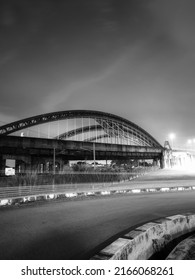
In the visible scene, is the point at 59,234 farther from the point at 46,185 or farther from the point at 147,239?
the point at 46,185

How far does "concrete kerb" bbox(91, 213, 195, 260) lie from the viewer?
11.2 feet

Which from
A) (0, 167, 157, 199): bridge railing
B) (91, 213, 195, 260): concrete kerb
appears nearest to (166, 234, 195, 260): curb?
(91, 213, 195, 260): concrete kerb

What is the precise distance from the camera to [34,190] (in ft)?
48.0

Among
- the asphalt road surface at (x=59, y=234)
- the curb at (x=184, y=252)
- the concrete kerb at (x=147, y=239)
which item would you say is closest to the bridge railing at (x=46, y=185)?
the asphalt road surface at (x=59, y=234)

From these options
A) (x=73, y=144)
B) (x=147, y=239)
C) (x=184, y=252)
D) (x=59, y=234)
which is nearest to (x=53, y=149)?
(x=73, y=144)

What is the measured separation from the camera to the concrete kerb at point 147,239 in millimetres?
3409

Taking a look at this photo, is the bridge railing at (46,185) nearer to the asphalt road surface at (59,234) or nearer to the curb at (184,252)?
the asphalt road surface at (59,234)

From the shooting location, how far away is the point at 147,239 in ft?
14.6

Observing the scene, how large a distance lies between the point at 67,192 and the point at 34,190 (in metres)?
2.57

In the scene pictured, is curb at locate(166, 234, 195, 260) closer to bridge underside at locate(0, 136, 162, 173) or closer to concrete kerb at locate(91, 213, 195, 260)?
concrete kerb at locate(91, 213, 195, 260)

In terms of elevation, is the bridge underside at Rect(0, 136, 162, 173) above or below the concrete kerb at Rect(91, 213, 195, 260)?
above

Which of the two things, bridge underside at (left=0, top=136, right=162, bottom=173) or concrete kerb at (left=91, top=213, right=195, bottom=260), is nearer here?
concrete kerb at (left=91, top=213, right=195, bottom=260)
